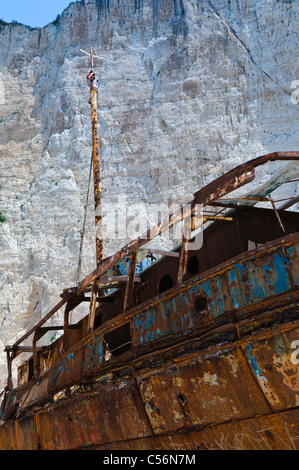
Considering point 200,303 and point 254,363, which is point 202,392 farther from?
point 200,303

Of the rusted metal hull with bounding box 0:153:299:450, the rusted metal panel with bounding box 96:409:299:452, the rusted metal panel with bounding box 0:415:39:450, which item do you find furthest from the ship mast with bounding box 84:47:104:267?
the rusted metal panel with bounding box 96:409:299:452

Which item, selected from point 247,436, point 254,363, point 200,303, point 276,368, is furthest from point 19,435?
point 276,368

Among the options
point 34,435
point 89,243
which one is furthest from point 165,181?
point 34,435

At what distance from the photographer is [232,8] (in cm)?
3622

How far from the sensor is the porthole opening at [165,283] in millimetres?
8367

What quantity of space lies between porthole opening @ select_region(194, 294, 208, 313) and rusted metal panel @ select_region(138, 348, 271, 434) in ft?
2.34

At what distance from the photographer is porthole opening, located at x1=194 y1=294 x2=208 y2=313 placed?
6.20 metres

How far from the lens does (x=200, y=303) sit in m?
6.27

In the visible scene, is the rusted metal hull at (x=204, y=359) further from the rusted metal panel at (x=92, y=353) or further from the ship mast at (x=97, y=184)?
the ship mast at (x=97, y=184)

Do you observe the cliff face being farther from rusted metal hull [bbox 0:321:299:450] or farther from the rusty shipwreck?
rusted metal hull [bbox 0:321:299:450]

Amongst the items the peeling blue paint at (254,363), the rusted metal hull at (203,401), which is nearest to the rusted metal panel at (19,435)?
the rusted metal hull at (203,401)

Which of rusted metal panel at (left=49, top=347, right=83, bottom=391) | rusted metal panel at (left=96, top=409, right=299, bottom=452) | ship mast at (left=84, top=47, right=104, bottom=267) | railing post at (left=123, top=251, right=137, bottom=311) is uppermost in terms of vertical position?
ship mast at (left=84, top=47, right=104, bottom=267)

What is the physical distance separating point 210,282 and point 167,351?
1100mm

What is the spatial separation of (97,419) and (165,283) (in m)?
2.56
